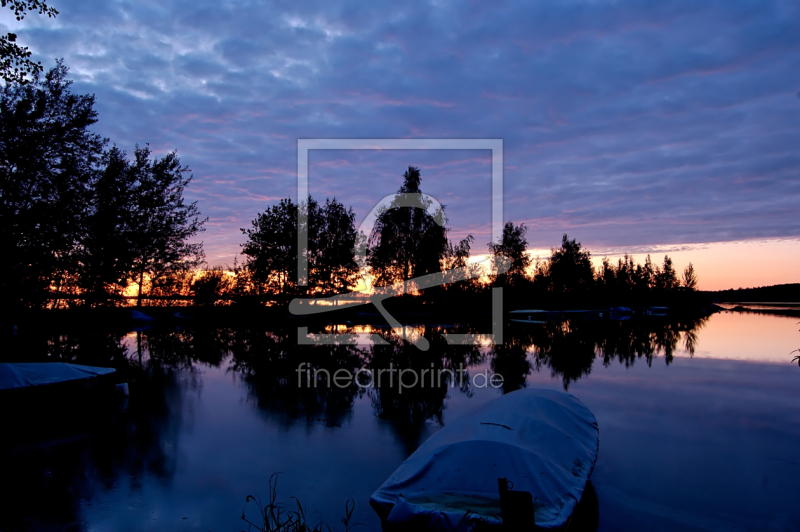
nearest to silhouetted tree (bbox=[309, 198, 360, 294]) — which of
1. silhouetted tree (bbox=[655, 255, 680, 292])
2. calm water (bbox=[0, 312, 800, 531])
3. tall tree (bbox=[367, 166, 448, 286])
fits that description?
tall tree (bbox=[367, 166, 448, 286])

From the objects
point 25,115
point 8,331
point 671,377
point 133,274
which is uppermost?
point 25,115

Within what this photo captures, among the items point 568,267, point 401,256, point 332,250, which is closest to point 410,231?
point 401,256

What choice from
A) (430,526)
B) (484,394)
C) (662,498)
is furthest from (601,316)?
(430,526)

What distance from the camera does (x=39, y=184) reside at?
70.7 ft

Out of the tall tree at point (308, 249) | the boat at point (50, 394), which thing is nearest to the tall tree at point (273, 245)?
the tall tree at point (308, 249)

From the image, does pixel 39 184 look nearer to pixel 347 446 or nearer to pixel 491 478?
pixel 347 446

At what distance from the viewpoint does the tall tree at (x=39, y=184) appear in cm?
2067

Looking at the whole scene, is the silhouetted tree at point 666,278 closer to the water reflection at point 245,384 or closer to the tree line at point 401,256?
the tree line at point 401,256

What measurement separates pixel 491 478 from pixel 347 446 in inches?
305

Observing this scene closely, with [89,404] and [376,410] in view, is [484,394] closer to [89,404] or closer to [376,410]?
[376,410]

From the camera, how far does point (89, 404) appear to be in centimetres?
1650

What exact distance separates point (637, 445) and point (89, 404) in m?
18.3

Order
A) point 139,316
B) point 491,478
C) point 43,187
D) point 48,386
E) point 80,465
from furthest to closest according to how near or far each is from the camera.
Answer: point 139,316
point 43,187
point 48,386
point 80,465
point 491,478

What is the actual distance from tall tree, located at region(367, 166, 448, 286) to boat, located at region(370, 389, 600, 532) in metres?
50.7
